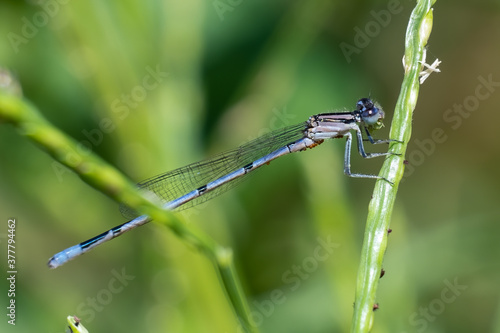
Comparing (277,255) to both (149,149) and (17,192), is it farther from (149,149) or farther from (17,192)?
(17,192)

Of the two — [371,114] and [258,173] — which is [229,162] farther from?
[371,114]

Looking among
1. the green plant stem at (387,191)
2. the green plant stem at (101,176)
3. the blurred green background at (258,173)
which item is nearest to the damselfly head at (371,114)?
the blurred green background at (258,173)

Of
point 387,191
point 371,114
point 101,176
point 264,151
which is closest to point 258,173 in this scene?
point 264,151

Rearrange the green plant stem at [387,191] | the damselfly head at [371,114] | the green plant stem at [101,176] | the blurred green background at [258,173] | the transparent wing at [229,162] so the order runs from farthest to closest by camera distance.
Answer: the transparent wing at [229,162] < the damselfly head at [371,114] < the blurred green background at [258,173] < the green plant stem at [387,191] < the green plant stem at [101,176]

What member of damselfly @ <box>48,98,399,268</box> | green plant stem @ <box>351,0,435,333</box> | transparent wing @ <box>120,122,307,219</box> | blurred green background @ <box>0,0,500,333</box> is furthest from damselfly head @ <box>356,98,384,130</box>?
green plant stem @ <box>351,0,435,333</box>

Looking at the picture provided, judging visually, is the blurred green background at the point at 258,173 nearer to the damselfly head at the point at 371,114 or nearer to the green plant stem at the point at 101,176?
the damselfly head at the point at 371,114

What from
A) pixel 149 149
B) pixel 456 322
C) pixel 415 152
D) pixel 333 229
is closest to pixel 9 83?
pixel 149 149
